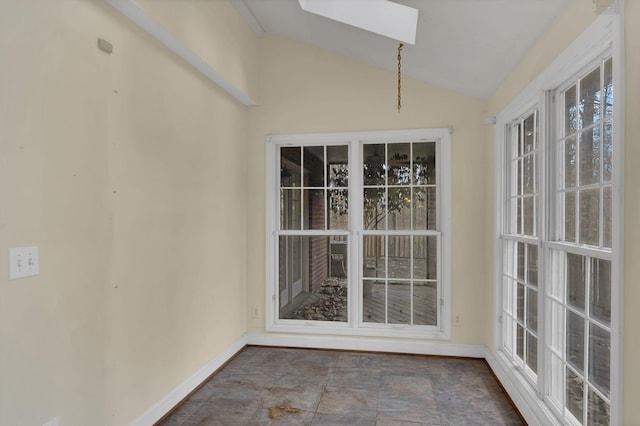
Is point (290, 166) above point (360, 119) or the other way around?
the other way around

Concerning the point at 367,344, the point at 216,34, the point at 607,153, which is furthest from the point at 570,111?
the point at 367,344

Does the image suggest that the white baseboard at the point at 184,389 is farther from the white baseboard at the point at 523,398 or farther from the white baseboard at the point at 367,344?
the white baseboard at the point at 523,398

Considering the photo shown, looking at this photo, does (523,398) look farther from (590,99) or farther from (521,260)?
(590,99)

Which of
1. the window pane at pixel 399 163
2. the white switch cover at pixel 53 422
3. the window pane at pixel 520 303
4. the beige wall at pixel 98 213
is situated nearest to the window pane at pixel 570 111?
the window pane at pixel 520 303

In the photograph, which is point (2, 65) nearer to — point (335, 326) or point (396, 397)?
point (396, 397)

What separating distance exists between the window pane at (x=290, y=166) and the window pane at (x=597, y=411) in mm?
3002

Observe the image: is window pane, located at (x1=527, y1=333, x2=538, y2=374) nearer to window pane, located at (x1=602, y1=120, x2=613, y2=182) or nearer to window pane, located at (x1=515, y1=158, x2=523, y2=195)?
window pane, located at (x1=515, y1=158, x2=523, y2=195)

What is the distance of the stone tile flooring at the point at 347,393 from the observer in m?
2.60

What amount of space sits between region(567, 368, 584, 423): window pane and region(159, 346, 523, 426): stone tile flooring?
59 centimetres

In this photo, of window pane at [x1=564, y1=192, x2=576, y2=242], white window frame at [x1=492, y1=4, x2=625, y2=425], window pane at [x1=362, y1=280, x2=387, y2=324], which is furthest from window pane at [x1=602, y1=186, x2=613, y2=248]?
window pane at [x1=362, y1=280, x2=387, y2=324]

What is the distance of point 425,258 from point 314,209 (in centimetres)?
127

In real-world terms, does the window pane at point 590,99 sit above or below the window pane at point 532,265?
above

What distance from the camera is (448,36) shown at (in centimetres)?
271

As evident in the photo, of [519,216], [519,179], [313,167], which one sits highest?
[313,167]
